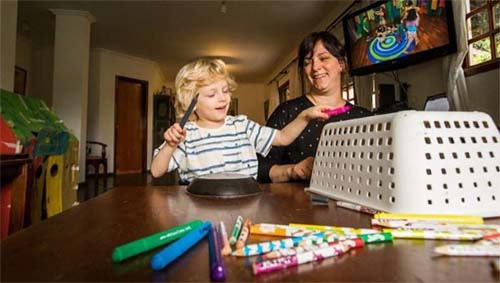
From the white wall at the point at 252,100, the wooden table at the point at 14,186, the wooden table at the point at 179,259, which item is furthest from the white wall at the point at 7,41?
the white wall at the point at 252,100

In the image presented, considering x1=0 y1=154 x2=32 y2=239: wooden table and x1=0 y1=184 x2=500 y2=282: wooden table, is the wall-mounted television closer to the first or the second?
x1=0 y1=184 x2=500 y2=282: wooden table

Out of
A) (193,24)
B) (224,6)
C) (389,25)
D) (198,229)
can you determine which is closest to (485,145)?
A: (198,229)

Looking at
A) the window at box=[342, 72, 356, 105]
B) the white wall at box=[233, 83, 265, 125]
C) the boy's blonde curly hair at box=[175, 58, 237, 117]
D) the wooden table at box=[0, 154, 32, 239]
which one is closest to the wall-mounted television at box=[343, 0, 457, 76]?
the window at box=[342, 72, 356, 105]

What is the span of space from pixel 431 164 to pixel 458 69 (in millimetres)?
1989

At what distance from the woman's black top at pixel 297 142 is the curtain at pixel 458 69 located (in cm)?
124

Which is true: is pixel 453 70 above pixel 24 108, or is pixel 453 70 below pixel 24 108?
above

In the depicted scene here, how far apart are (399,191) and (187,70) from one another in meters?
0.74

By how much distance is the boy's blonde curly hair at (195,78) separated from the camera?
36.1 inches

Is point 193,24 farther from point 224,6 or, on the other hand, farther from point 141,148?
point 141,148

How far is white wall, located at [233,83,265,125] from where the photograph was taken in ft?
27.4

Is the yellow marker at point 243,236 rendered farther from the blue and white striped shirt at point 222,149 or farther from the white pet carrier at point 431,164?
the blue and white striped shirt at point 222,149

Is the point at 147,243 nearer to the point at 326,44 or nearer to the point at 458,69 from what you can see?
the point at 326,44

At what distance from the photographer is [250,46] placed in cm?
514

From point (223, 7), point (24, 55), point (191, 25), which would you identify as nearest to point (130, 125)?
point (24, 55)
